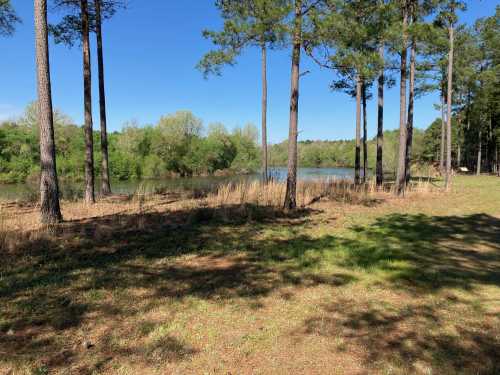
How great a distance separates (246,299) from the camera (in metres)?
3.15

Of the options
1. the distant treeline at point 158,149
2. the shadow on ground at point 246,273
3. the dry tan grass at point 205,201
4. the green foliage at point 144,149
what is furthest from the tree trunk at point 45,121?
the green foliage at point 144,149

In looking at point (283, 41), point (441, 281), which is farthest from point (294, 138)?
point (441, 281)

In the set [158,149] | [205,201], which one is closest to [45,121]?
[205,201]

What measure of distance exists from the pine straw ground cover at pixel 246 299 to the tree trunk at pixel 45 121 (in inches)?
18.9

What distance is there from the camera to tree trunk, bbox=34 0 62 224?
224 inches

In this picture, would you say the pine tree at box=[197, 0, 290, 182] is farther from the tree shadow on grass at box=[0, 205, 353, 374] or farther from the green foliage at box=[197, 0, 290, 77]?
the tree shadow on grass at box=[0, 205, 353, 374]

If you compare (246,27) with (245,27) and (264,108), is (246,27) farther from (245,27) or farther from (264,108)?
(264,108)

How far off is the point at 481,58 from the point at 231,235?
1070 inches

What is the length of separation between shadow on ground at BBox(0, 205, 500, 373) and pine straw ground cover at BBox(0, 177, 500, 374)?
→ 0.7 inches

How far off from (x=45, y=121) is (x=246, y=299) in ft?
18.3

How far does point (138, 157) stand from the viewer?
42094mm

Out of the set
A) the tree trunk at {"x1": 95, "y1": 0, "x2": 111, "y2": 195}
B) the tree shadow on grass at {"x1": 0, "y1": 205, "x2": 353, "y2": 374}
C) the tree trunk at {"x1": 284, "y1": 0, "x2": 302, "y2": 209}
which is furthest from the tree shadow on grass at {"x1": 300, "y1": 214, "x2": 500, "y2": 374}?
the tree trunk at {"x1": 95, "y1": 0, "x2": 111, "y2": 195}

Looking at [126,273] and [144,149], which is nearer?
[126,273]

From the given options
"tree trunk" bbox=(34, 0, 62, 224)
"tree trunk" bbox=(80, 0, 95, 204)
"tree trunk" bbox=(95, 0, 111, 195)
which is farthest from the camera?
"tree trunk" bbox=(95, 0, 111, 195)
